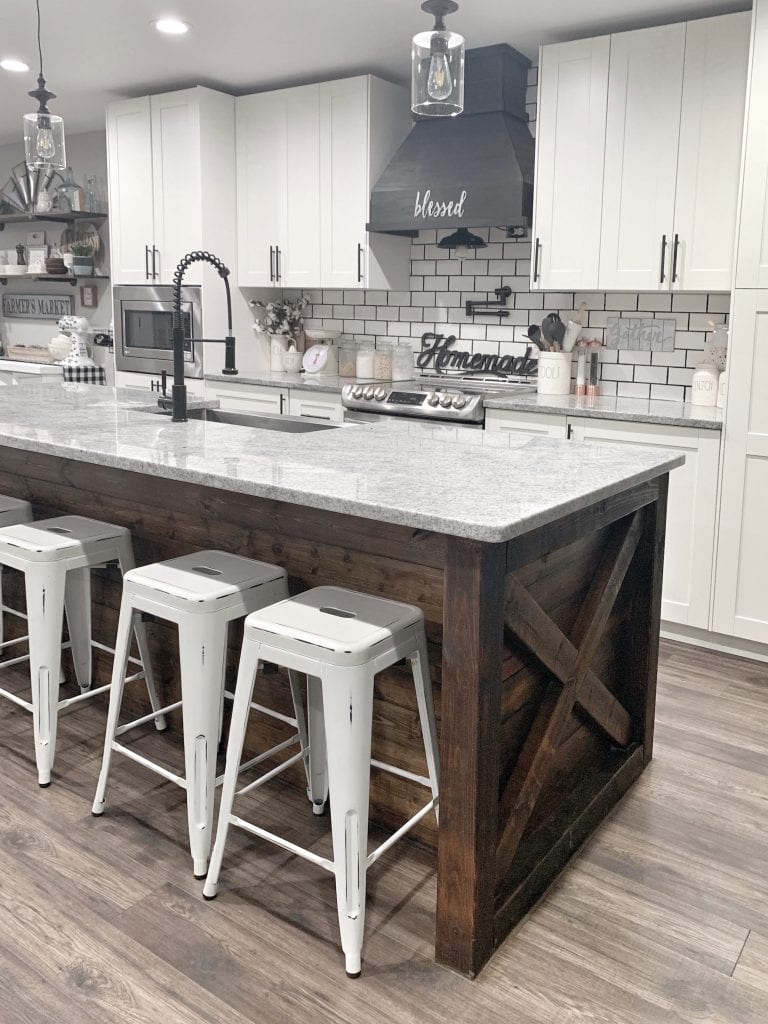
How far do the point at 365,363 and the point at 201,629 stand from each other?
325 centimetres

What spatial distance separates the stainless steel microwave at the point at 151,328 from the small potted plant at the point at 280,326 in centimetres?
46

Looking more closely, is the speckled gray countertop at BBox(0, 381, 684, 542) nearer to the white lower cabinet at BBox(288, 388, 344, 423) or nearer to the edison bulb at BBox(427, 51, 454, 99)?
the edison bulb at BBox(427, 51, 454, 99)

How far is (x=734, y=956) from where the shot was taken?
1927 mm

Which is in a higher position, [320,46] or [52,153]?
[320,46]

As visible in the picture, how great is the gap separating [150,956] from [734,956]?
1244 millimetres

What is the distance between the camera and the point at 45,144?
3139mm

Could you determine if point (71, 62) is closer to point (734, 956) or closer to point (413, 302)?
point (413, 302)

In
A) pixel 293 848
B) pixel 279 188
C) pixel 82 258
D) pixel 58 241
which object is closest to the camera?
pixel 293 848

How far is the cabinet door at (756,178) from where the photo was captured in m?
3.29

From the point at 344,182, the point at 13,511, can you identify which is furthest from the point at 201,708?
the point at 344,182

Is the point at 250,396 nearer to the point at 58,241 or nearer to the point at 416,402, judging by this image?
the point at 416,402

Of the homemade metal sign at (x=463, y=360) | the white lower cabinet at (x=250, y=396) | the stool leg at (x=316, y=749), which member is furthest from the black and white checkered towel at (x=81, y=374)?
the stool leg at (x=316, y=749)

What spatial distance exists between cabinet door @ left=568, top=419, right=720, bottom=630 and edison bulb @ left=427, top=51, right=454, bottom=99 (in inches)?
69.5

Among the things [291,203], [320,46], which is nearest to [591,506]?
[320,46]
